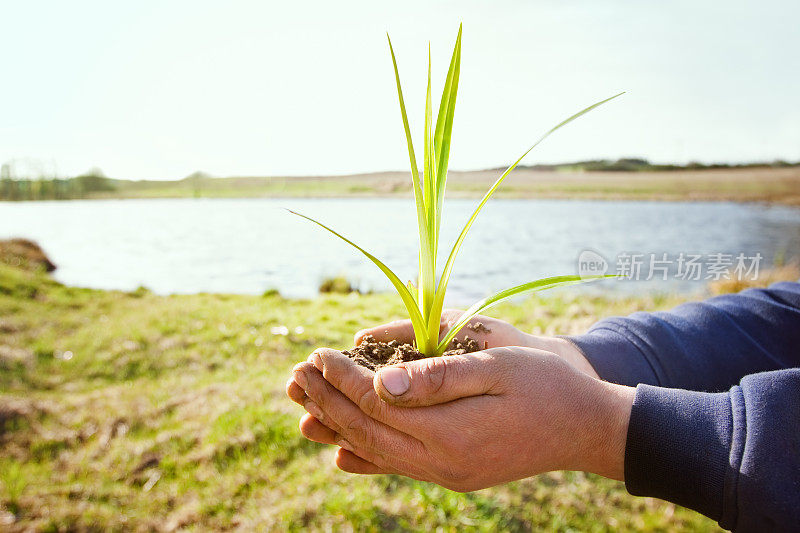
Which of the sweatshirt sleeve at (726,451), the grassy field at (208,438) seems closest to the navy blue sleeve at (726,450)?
the sweatshirt sleeve at (726,451)

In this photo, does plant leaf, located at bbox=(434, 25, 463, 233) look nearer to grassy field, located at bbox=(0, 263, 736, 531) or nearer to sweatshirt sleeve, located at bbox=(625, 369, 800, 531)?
sweatshirt sleeve, located at bbox=(625, 369, 800, 531)

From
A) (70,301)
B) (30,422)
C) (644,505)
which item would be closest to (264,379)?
(30,422)

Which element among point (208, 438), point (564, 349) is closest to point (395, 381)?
point (564, 349)

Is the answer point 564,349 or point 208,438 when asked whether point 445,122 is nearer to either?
point 564,349

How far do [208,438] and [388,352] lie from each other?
6.97 ft

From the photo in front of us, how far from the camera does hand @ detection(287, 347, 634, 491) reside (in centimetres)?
99

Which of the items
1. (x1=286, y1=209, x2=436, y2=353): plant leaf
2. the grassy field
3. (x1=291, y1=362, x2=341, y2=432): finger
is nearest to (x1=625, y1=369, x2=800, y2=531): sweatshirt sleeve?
(x1=286, y1=209, x2=436, y2=353): plant leaf

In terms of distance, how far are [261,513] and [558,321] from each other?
2895mm

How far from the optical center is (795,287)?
160 cm

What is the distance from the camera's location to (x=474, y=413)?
39.3 inches

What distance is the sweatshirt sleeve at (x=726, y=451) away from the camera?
0.95 metres

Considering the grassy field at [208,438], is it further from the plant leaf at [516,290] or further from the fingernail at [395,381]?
the fingernail at [395,381]

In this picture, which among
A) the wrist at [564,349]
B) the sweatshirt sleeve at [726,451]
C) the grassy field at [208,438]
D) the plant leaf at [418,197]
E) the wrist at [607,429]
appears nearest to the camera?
the sweatshirt sleeve at [726,451]

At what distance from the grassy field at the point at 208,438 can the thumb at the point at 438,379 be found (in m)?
1.31
